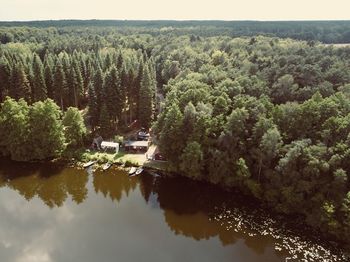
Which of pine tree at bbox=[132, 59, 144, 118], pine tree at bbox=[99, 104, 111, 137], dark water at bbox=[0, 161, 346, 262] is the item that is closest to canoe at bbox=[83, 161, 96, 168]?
dark water at bbox=[0, 161, 346, 262]

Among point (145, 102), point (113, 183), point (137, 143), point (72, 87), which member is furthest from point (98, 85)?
point (113, 183)

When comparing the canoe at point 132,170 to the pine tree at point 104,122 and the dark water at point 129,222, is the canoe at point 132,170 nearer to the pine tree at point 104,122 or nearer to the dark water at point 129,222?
the dark water at point 129,222

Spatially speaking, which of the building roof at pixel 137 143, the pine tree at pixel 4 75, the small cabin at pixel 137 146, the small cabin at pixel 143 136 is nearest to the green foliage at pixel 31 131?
the small cabin at pixel 137 146

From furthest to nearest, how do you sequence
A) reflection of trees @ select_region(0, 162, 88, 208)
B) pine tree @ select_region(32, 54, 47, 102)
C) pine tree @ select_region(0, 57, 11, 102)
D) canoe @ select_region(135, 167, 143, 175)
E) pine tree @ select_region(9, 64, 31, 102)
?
pine tree @ select_region(0, 57, 11, 102) < pine tree @ select_region(32, 54, 47, 102) < pine tree @ select_region(9, 64, 31, 102) < canoe @ select_region(135, 167, 143, 175) < reflection of trees @ select_region(0, 162, 88, 208)

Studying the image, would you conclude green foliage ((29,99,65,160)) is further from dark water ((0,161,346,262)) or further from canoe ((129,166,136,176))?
canoe ((129,166,136,176))

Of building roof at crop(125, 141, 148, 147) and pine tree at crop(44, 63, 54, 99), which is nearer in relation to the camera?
building roof at crop(125, 141, 148, 147)

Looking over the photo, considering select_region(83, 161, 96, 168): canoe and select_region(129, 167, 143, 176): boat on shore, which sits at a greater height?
select_region(83, 161, 96, 168): canoe

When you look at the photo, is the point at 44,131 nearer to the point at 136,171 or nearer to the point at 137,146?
the point at 137,146
